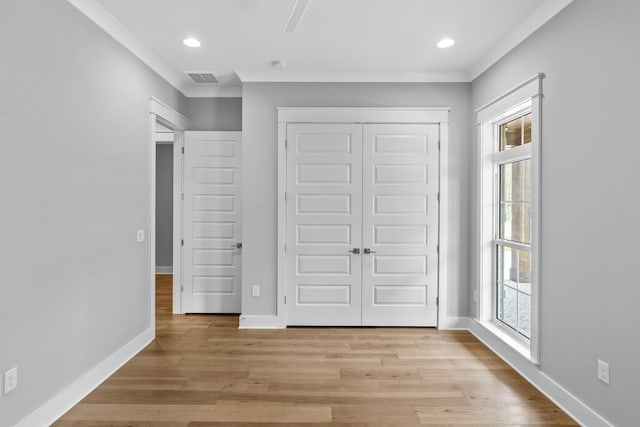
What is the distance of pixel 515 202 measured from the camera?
3350 millimetres

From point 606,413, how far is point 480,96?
9.46 ft

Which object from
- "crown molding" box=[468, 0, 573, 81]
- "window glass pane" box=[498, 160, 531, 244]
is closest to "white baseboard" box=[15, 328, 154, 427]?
"window glass pane" box=[498, 160, 531, 244]

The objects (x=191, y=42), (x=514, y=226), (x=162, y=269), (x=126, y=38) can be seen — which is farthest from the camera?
(x=162, y=269)

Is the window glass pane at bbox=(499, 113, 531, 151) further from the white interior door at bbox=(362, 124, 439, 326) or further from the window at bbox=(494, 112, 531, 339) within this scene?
the white interior door at bbox=(362, 124, 439, 326)

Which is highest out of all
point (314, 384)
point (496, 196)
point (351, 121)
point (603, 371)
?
point (351, 121)

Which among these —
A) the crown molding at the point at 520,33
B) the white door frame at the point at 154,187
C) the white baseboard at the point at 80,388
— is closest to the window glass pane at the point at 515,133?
the crown molding at the point at 520,33

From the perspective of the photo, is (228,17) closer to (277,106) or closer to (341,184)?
(277,106)

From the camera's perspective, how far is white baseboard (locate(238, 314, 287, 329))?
4043mm


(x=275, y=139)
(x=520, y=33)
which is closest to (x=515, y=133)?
(x=520, y=33)

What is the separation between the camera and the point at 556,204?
2.57 metres

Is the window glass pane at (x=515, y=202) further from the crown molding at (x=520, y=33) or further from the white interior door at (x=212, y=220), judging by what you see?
the white interior door at (x=212, y=220)

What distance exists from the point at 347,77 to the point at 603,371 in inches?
130

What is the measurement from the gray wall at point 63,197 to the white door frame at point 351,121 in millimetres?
1401

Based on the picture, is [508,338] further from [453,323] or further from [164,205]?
[164,205]
